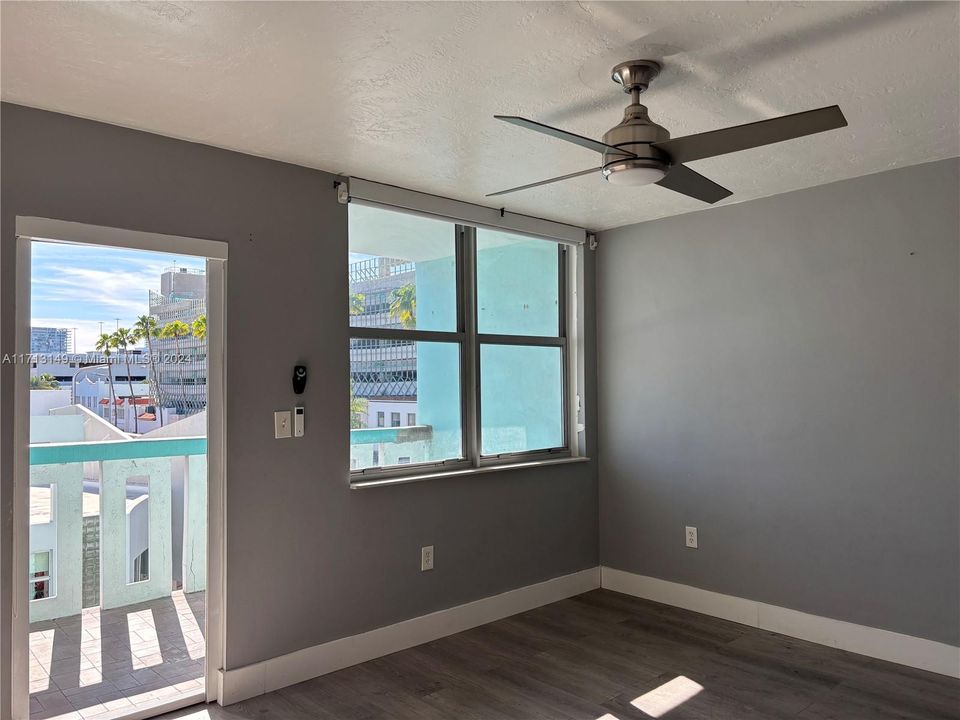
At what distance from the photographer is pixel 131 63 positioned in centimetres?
218

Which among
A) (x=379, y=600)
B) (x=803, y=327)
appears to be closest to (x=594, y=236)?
(x=803, y=327)

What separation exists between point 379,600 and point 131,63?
2.53 m

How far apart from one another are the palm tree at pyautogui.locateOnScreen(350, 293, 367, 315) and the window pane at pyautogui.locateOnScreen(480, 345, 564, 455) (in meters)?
0.86

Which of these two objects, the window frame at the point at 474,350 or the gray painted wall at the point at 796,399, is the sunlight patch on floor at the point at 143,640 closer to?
the window frame at the point at 474,350

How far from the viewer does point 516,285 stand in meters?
4.34

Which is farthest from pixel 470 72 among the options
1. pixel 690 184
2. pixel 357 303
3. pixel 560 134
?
pixel 357 303

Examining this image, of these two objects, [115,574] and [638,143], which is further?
[115,574]

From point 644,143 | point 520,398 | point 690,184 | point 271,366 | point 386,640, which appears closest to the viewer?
point 644,143

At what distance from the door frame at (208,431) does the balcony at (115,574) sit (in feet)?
0.31

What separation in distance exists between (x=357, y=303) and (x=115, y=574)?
161 cm

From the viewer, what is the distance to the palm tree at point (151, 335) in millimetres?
2844

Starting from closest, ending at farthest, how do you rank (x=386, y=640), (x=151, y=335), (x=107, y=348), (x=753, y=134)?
(x=753, y=134) < (x=107, y=348) < (x=151, y=335) < (x=386, y=640)

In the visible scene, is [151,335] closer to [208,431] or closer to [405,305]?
[208,431]

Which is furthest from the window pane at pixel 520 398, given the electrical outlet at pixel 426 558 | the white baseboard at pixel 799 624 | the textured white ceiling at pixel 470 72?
the textured white ceiling at pixel 470 72
